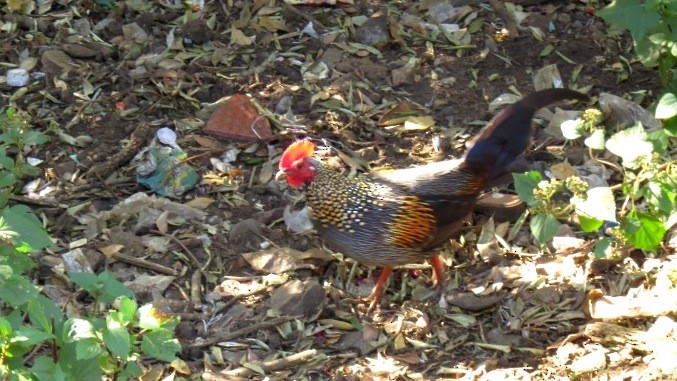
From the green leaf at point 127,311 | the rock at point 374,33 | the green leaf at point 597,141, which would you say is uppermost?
the green leaf at point 597,141

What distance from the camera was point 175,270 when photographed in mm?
4949

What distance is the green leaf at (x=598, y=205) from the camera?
3953 mm

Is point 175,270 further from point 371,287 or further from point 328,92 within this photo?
point 328,92

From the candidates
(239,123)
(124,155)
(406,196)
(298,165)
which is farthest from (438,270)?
(124,155)

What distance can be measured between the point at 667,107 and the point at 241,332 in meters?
2.19

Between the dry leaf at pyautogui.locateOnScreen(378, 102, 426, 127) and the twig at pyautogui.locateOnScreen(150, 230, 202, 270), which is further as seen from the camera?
the dry leaf at pyautogui.locateOnScreen(378, 102, 426, 127)

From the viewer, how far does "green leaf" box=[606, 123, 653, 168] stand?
3.92 m

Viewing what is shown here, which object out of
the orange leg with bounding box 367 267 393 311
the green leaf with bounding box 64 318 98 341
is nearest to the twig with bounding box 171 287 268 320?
the orange leg with bounding box 367 267 393 311

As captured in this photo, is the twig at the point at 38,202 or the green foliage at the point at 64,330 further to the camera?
the twig at the point at 38,202

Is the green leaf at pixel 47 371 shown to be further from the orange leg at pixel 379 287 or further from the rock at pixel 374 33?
the rock at pixel 374 33

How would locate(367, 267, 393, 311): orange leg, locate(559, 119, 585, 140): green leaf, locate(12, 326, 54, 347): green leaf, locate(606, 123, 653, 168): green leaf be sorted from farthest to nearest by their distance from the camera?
locate(367, 267, 393, 311): orange leg → locate(559, 119, 585, 140): green leaf → locate(606, 123, 653, 168): green leaf → locate(12, 326, 54, 347): green leaf

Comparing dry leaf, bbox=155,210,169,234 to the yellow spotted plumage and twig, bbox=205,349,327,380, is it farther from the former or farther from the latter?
the yellow spotted plumage

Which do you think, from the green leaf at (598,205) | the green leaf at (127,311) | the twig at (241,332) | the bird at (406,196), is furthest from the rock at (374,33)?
the green leaf at (127,311)

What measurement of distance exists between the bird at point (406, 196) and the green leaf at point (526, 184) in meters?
0.69
